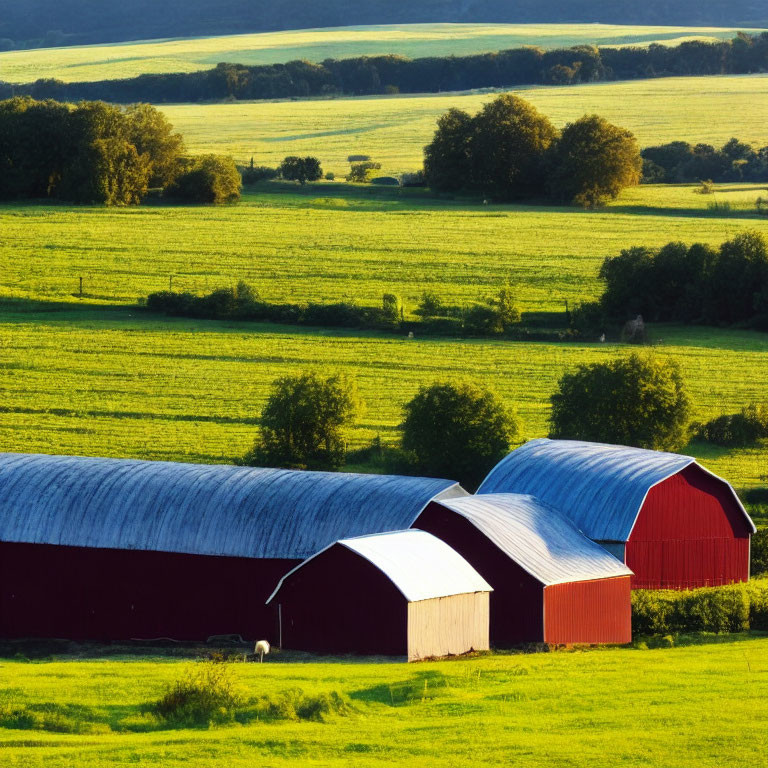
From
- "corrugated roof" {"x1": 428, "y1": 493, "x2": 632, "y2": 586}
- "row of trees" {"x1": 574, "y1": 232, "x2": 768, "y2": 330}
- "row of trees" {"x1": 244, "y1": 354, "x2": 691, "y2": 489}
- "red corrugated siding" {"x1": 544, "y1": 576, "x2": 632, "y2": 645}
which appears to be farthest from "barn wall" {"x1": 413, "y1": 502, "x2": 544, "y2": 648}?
"row of trees" {"x1": 574, "y1": 232, "x2": 768, "y2": 330}

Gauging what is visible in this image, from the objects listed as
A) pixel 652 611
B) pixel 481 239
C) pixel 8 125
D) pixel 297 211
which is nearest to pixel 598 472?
pixel 652 611

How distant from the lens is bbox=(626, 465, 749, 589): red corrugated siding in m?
42.1

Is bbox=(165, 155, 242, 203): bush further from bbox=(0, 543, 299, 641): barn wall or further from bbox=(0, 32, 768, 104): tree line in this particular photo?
bbox=(0, 32, 768, 104): tree line

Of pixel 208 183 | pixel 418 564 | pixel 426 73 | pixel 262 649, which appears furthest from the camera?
pixel 426 73

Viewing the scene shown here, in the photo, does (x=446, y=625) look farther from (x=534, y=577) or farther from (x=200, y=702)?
(x=200, y=702)

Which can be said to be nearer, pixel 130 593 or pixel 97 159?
pixel 130 593

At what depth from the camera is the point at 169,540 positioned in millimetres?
39969

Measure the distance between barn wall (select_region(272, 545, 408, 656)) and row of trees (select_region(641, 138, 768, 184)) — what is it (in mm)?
87819

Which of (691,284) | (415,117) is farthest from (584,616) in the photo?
(415,117)

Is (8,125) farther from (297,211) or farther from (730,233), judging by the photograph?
(730,233)

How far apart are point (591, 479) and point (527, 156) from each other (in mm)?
69398

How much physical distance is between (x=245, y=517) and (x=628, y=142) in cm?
7155

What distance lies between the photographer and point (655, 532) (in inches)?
1662

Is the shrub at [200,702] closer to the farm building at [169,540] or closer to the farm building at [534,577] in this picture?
the farm building at [169,540]
